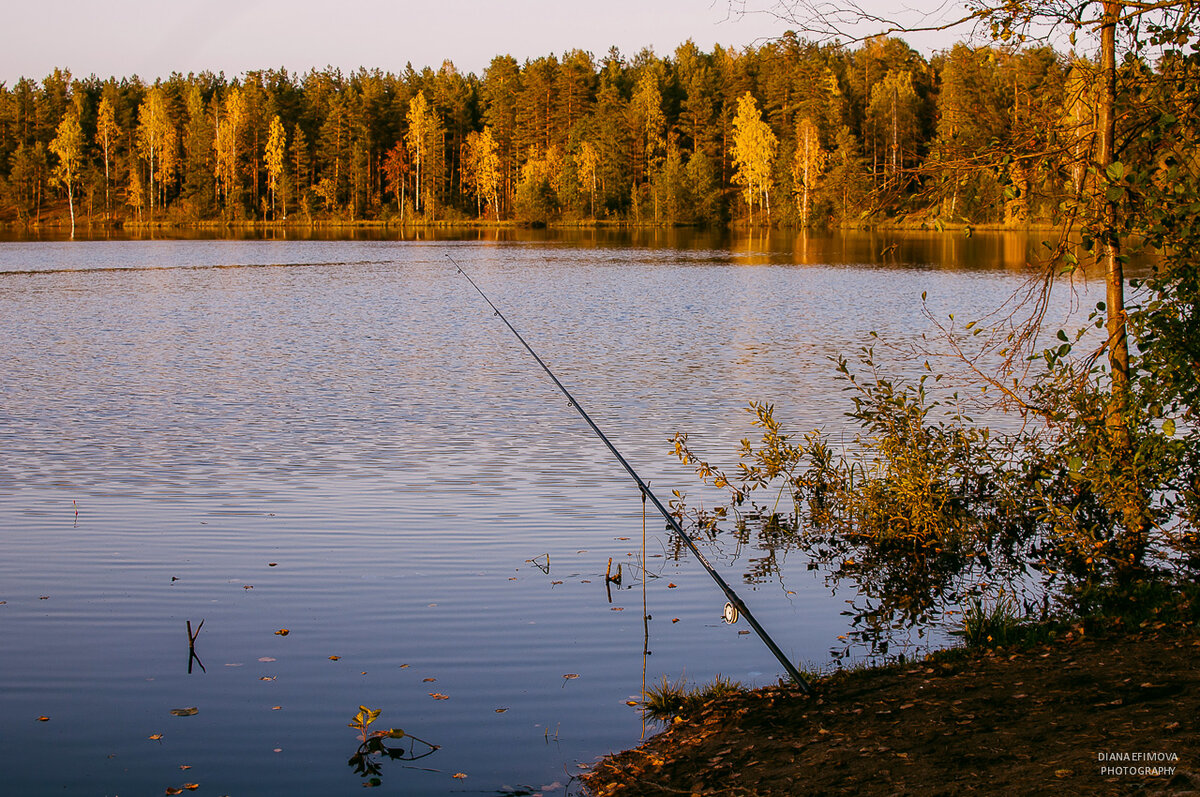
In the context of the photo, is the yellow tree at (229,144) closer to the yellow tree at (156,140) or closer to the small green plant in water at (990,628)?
the yellow tree at (156,140)

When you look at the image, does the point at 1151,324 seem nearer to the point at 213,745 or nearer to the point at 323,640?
the point at 323,640

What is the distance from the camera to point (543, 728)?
6.21 meters

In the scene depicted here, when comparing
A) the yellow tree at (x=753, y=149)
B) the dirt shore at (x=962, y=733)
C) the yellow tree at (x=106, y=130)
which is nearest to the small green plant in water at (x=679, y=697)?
the dirt shore at (x=962, y=733)

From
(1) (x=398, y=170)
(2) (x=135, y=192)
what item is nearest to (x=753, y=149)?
(1) (x=398, y=170)

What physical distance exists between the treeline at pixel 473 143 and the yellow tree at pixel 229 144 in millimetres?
198

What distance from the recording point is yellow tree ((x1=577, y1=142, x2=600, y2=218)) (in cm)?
9875

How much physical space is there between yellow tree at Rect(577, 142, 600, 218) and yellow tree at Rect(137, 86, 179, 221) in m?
41.0

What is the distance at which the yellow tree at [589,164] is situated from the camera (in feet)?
324

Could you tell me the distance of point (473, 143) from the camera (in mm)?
107812

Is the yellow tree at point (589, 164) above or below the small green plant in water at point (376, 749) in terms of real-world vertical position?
above

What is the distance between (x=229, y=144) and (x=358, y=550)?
A: 10664cm

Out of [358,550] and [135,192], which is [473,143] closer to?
[135,192]

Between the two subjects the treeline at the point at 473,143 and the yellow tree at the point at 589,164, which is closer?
the treeline at the point at 473,143

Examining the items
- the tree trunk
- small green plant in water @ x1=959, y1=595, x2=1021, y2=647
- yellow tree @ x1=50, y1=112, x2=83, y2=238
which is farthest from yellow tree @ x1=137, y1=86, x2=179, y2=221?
small green plant in water @ x1=959, y1=595, x2=1021, y2=647
